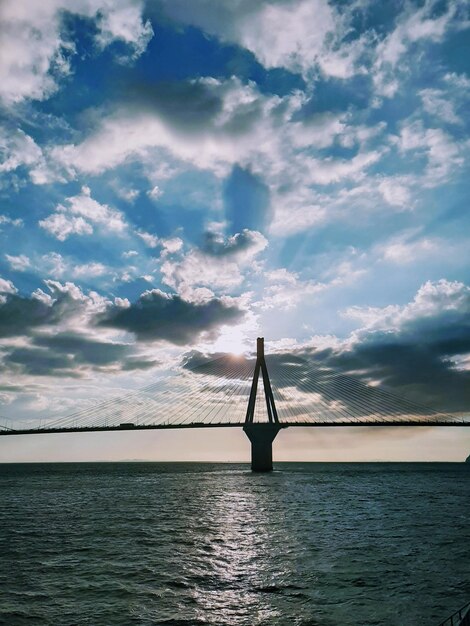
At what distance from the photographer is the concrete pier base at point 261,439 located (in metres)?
106

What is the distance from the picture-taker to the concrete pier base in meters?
106

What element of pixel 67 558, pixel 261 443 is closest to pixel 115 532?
pixel 67 558

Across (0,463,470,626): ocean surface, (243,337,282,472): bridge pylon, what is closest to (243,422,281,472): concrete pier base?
(243,337,282,472): bridge pylon

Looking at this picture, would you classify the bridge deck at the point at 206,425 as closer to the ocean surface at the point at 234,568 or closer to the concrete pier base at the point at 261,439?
the concrete pier base at the point at 261,439

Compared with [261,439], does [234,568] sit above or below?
below

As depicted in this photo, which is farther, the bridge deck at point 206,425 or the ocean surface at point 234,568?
the bridge deck at point 206,425

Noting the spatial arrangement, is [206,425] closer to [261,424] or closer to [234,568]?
[261,424]

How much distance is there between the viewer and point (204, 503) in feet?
194

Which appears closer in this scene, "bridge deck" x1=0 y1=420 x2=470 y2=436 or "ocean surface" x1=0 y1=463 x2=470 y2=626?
"ocean surface" x1=0 y1=463 x2=470 y2=626

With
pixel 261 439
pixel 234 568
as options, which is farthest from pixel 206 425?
pixel 234 568

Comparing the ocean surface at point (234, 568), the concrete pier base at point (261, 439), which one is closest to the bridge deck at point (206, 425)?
the concrete pier base at point (261, 439)

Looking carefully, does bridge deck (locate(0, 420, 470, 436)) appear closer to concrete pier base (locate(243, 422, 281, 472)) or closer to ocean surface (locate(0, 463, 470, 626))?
concrete pier base (locate(243, 422, 281, 472))

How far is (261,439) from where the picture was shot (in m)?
110

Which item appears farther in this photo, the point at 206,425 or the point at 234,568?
the point at 206,425
